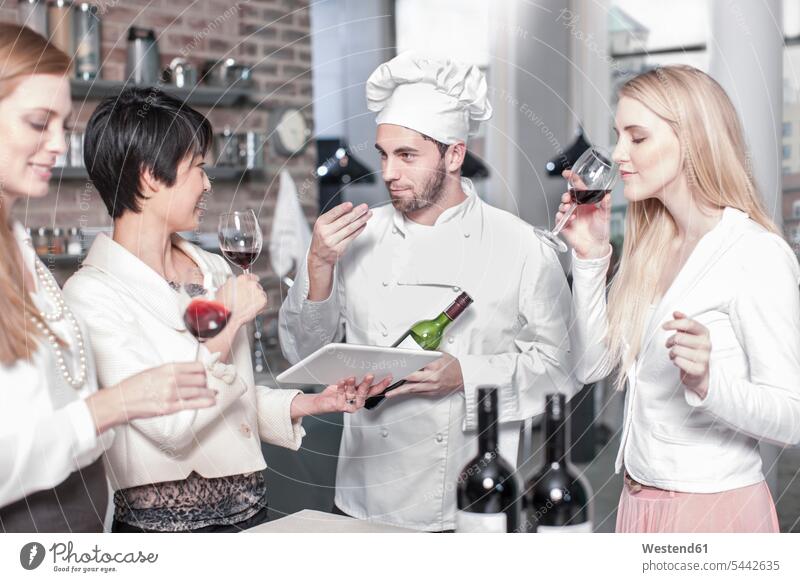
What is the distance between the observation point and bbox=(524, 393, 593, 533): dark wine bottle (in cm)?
108

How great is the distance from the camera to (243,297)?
120cm

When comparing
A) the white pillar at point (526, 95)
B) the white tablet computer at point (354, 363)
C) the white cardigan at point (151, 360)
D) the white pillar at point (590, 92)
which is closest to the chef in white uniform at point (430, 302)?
the white tablet computer at point (354, 363)

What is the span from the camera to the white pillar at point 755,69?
1443 millimetres

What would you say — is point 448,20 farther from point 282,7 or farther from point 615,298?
point 282,7

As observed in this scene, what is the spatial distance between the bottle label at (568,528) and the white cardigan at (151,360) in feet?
1.40

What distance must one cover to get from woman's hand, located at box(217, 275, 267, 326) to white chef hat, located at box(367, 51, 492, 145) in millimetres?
350

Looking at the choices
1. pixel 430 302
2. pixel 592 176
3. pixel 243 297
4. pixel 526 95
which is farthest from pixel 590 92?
pixel 243 297

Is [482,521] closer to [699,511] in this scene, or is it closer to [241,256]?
[699,511]

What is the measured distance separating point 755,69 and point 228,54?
1.64 meters

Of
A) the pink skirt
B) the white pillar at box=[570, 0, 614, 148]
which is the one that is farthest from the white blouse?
the white pillar at box=[570, 0, 614, 148]

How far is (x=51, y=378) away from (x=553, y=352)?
764mm

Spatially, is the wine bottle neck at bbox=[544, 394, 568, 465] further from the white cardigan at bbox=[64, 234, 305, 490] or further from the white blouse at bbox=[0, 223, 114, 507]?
the white blouse at bbox=[0, 223, 114, 507]
